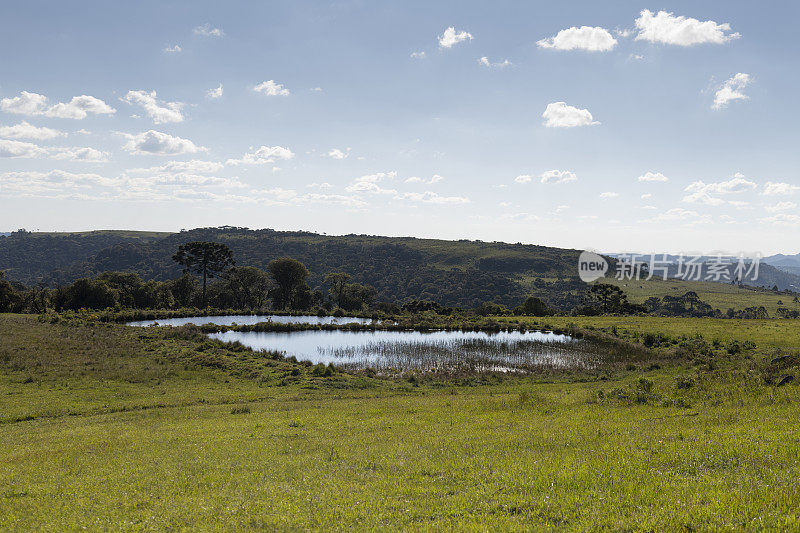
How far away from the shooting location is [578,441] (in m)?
14.7

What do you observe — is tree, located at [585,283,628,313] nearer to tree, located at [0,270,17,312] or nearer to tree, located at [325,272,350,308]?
tree, located at [325,272,350,308]

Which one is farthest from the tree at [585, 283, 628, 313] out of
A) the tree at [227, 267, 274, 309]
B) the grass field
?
the grass field

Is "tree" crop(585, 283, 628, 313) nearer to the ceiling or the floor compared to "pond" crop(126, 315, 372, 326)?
nearer to the ceiling

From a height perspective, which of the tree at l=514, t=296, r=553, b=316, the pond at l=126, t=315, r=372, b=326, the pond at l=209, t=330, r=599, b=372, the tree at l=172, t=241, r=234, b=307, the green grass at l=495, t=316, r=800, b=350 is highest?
the tree at l=172, t=241, r=234, b=307

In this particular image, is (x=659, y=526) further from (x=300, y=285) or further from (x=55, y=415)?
(x=300, y=285)

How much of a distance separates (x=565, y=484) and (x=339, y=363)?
39.6 m

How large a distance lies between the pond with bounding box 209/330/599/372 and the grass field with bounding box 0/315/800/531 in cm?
1605

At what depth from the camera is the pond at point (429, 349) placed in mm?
47688

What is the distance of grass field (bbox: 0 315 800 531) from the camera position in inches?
369

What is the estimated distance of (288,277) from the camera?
110 meters

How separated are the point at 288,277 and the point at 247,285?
12.9 meters

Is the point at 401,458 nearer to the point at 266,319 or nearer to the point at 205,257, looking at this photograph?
the point at 266,319

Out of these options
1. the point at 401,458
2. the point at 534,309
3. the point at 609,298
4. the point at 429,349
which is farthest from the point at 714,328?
the point at 401,458

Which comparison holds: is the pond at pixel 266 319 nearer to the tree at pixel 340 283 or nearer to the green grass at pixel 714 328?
the tree at pixel 340 283
